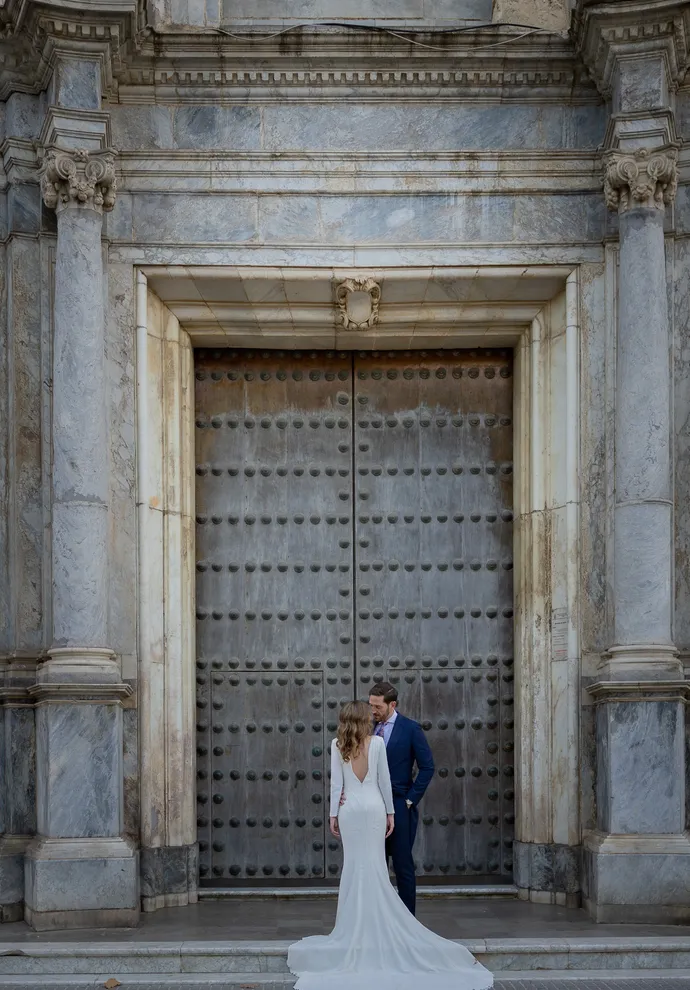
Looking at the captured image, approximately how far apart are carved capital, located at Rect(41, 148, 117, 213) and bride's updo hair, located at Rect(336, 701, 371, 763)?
3833 mm

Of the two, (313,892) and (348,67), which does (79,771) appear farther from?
(348,67)

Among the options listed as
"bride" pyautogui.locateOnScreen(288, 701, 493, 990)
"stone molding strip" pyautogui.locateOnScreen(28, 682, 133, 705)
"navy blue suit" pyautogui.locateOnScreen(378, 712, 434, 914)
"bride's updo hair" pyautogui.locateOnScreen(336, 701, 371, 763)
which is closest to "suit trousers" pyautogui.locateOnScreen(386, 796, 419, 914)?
"navy blue suit" pyautogui.locateOnScreen(378, 712, 434, 914)

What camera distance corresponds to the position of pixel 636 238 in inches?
406

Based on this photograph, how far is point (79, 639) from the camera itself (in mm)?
10062

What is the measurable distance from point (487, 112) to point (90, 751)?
5013mm

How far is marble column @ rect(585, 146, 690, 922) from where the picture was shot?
9.82m

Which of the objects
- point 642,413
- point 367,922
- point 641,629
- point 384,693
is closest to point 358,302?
point 642,413

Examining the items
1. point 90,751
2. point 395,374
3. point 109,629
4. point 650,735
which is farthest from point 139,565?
point 650,735

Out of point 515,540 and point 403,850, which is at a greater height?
point 515,540

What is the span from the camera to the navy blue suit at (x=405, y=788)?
9.21 m

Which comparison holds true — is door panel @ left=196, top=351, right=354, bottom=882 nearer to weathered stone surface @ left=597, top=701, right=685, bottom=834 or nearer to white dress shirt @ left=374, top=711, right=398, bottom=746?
white dress shirt @ left=374, top=711, right=398, bottom=746

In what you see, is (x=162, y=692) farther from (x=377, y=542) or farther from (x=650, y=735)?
(x=650, y=735)

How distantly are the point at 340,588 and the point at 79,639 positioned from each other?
2.14 metres

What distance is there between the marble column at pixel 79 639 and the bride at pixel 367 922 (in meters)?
1.63
